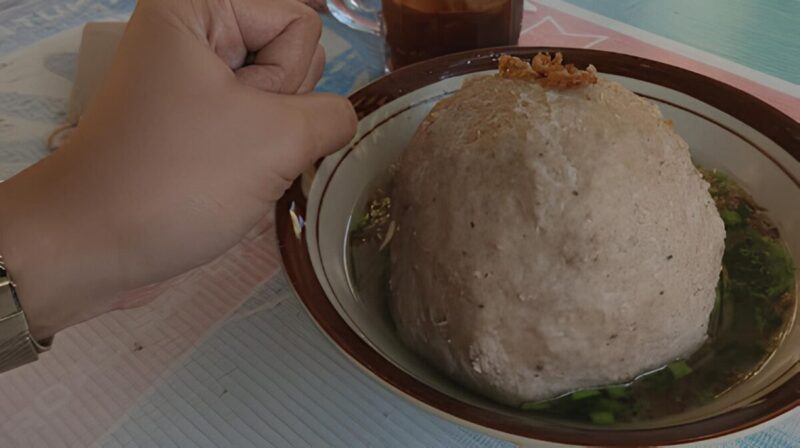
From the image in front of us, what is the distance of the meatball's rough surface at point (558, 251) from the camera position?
640 mm

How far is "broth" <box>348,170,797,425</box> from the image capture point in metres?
0.66

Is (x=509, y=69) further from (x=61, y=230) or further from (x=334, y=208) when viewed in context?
(x=61, y=230)

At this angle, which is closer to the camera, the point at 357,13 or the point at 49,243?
the point at 49,243

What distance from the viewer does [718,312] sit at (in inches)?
30.6

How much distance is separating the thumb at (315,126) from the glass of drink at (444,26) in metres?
0.44

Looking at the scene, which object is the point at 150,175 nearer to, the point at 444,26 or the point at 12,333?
the point at 12,333

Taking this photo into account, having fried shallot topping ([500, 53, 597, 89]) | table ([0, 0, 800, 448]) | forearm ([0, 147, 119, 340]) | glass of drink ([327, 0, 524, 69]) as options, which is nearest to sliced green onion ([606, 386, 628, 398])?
table ([0, 0, 800, 448])

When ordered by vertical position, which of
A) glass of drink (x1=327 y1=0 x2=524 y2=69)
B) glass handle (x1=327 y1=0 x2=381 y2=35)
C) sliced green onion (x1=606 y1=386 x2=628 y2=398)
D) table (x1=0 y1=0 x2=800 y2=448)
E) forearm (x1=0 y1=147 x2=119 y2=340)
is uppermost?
forearm (x1=0 y1=147 x2=119 y2=340)

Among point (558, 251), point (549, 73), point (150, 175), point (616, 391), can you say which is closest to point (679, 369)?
point (616, 391)

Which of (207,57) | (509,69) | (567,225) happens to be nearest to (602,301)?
(567,225)

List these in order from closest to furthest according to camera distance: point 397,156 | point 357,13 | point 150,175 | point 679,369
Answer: point 150,175, point 679,369, point 397,156, point 357,13

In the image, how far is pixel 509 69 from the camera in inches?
30.3

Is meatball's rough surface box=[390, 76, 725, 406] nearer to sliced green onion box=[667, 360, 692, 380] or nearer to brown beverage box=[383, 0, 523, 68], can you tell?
sliced green onion box=[667, 360, 692, 380]

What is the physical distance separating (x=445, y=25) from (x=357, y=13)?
0.98 feet
